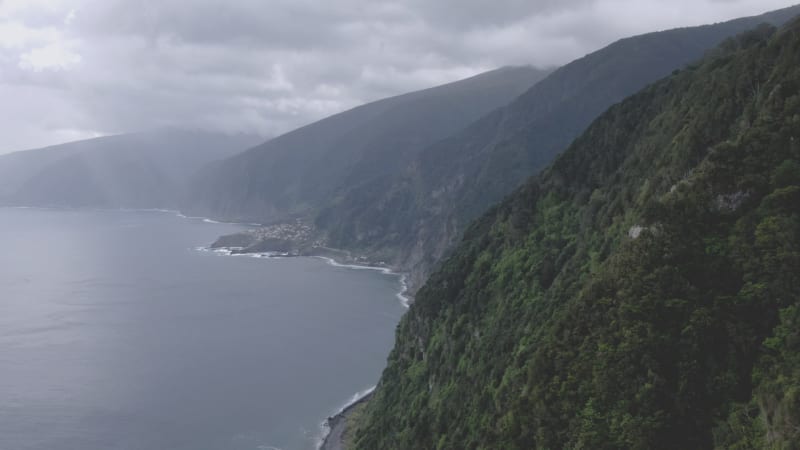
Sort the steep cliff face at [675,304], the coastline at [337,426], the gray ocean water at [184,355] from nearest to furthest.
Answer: the steep cliff face at [675,304] → the coastline at [337,426] → the gray ocean water at [184,355]

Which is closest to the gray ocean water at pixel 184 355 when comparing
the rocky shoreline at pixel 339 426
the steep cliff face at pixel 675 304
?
the rocky shoreline at pixel 339 426

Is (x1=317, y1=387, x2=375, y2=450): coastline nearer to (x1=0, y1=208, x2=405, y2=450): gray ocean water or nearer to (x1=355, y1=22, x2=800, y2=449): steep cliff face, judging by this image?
(x1=0, y1=208, x2=405, y2=450): gray ocean water

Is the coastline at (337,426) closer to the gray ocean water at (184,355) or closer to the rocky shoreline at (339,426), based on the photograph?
the rocky shoreline at (339,426)

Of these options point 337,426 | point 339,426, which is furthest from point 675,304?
point 337,426

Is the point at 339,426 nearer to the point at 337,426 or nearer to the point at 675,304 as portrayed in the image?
the point at 337,426

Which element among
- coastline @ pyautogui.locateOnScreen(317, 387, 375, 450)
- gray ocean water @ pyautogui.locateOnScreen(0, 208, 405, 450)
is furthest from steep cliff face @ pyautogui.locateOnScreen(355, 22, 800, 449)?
gray ocean water @ pyautogui.locateOnScreen(0, 208, 405, 450)
